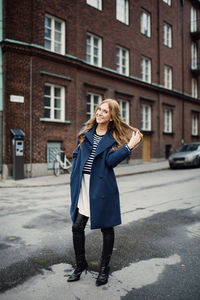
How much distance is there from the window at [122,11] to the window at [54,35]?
546 centimetres

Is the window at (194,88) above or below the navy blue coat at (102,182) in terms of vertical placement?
above

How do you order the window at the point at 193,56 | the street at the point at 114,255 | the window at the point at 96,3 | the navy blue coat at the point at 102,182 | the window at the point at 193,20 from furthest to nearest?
1. the window at the point at 193,56
2. the window at the point at 193,20
3. the window at the point at 96,3
4. the navy blue coat at the point at 102,182
5. the street at the point at 114,255

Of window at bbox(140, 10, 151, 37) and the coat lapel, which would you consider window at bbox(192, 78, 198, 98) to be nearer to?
window at bbox(140, 10, 151, 37)

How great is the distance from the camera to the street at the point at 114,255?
2.89 m

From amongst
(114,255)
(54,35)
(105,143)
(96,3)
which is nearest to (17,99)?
(54,35)

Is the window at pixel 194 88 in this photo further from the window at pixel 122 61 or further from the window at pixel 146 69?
the window at pixel 122 61

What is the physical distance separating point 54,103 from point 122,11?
30.5 feet

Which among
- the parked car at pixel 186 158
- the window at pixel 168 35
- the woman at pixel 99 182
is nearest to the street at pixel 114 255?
the woman at pixel 99 182

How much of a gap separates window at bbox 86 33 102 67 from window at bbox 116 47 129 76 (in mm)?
1875

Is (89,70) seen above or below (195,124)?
above

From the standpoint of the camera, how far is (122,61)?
66.1 ft

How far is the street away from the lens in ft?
9.49

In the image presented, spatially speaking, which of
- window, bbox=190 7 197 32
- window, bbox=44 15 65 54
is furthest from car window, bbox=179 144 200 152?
window, bbox=190 7 197 32

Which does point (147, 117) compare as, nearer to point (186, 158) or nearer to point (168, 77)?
point (168, 77)
